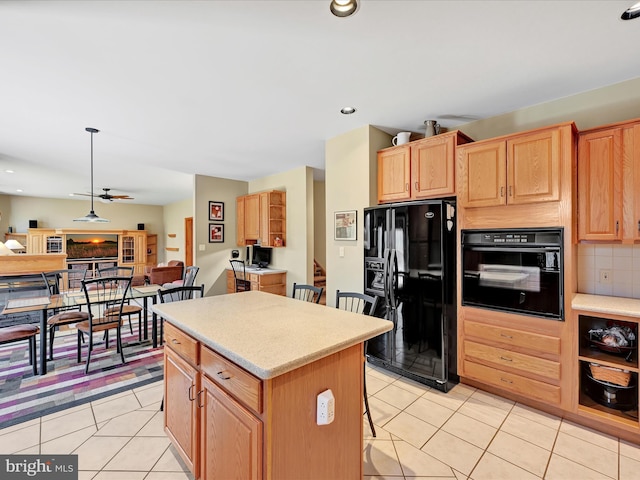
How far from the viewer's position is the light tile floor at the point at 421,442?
175 cm

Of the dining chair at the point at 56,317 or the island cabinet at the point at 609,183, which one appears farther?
the dining chair at the point at 56,317

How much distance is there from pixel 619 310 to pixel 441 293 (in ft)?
3.70

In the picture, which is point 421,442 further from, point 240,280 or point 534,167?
point 240,280

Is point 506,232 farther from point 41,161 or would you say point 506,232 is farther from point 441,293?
point 41,161

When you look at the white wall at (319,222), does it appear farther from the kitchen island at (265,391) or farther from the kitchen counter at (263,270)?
the kitchen island at (265,391)

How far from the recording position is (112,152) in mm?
4289

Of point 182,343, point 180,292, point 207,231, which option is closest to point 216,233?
point 207,231

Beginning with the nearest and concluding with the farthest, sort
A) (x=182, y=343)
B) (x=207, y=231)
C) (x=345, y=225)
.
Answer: (x=182, y=343) < (x=345, y=225) < (x=207, y=231)

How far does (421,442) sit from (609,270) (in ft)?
6.77

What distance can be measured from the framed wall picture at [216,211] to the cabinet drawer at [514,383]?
194 inches

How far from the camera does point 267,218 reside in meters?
5.37

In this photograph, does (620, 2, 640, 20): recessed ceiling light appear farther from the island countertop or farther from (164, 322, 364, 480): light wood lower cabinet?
(164, 322, 364, 480): light wood lower cabinet

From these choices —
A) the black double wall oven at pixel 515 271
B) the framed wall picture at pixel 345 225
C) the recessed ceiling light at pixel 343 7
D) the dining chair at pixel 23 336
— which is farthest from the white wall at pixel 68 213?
the black double wall oven at pixel 515 271

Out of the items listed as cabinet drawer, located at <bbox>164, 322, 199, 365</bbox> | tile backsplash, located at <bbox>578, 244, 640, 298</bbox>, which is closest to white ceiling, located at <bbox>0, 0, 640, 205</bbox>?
tile backsplash, located at <bbox>578, 244, 640, 298</bbox>
